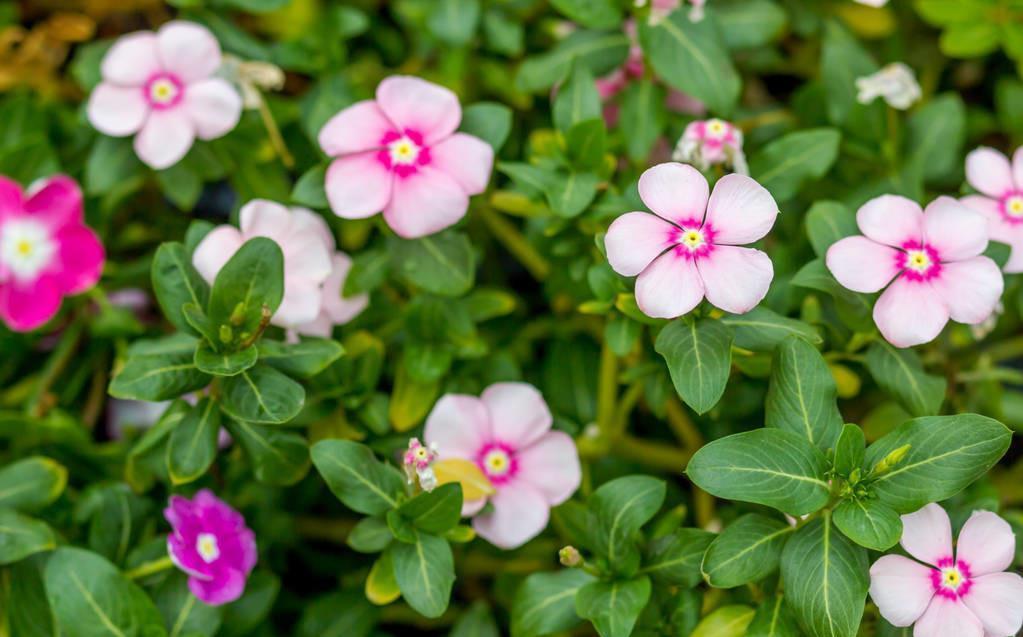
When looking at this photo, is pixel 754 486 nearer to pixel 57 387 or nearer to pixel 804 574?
pixel 804 574

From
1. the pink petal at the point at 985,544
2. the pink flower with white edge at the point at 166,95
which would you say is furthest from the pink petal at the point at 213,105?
the pink petal at the point at 985,544

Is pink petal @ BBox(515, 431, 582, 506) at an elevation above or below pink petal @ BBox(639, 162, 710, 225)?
below

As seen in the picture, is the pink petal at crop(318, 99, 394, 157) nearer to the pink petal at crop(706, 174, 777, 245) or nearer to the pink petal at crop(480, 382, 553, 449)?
the pink petal at crop(480, 382, 553, 449)

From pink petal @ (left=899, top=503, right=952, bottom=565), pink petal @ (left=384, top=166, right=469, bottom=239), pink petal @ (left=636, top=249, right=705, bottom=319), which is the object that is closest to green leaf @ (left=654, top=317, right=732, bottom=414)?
pink petal @ (left=636, top=249, right=705, bottom=319)

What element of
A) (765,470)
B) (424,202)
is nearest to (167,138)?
(424,202)

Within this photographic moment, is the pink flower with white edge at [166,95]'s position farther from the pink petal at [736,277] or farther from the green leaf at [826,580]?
the green leaf at [826,580]

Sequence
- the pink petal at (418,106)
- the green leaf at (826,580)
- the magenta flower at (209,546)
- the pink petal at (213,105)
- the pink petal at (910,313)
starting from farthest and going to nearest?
1. the pink petal at (213,105)
2. the pink petal at (418,106)
3. the magenta flower at (209,546)
4. the pink petal at (910,313)
5. the green leaf at (826,580)

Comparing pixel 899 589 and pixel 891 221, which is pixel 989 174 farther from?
pixel 899 589
